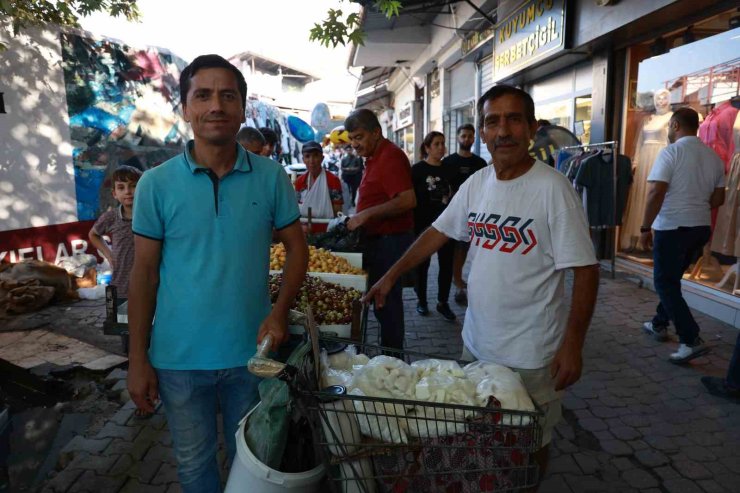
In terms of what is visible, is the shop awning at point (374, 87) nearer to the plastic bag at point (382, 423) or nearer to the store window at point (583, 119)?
the store window at point (583, 119)

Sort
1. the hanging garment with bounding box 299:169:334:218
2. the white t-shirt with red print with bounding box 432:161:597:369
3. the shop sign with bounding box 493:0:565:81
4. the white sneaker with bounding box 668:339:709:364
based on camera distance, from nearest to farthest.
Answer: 1. the white t-shirt with red print with bounding box 432:161:597:369
2. the white sneaker with bounding box 668:339:709:364
3. the hanging garment with bounding box 299:169:334:218
4. the shop sign with bounding box 493:0:565:81

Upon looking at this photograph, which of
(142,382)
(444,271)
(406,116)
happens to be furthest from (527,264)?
(406,116)

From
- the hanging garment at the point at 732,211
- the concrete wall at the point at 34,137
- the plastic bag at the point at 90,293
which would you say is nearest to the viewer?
the hanging garment at the point at 732,211

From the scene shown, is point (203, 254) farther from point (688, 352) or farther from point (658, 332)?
point (658, 332)

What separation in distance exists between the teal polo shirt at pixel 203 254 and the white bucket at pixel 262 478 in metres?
0.51

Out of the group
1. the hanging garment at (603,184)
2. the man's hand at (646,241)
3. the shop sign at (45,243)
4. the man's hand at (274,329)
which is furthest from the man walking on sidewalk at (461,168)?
the shop sign at (45,243)

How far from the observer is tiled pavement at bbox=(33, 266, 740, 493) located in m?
3.20

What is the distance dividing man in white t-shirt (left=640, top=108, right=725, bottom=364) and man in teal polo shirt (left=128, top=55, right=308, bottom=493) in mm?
4157

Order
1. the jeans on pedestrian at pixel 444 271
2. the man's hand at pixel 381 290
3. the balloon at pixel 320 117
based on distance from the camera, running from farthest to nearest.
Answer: the balloon at pixel 320 117 < the jeans on pedestrian at pixel 444 271 < the man's hand at pixel 381 290

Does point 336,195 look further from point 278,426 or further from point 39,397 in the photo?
point 278,426

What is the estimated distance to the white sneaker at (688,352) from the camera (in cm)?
477

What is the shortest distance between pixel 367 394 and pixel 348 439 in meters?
0.15

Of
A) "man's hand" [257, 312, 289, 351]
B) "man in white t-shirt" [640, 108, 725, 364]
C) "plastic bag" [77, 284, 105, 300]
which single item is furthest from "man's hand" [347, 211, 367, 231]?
"plastic bag" [77, 284, 105, 300]

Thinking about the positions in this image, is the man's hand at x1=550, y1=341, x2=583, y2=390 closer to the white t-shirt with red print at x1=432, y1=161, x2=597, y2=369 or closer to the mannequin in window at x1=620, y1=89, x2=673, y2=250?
the white t-shirt with red print at x1=432, y1=161, x2=597, y2=369
